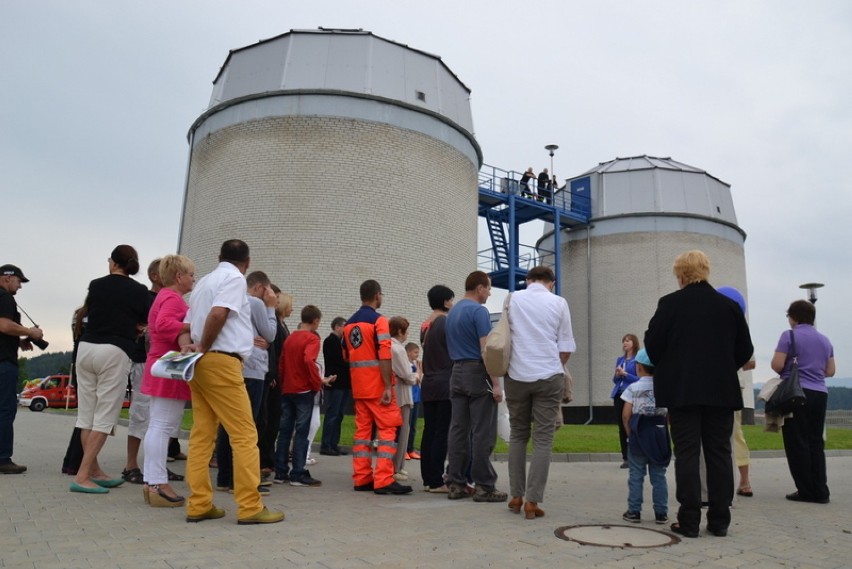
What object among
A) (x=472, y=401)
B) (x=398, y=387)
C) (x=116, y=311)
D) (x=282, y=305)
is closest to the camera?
(x=116, y=311)

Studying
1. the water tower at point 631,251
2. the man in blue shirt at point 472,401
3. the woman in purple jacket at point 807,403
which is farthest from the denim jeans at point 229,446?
the water tower at point 631,251

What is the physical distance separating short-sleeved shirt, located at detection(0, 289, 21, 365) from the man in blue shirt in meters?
4.34

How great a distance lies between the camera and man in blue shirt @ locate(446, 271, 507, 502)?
19.2 feet

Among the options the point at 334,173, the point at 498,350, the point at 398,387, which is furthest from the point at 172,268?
the point at 334,173

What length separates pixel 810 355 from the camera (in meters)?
6.59

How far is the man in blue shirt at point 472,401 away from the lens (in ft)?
19.2

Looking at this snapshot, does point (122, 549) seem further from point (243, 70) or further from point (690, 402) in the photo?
point (243, 70)

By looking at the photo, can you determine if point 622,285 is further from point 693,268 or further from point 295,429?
point 693,268

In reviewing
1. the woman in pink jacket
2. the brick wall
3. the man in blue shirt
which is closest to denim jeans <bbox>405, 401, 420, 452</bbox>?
the man in blue shirt

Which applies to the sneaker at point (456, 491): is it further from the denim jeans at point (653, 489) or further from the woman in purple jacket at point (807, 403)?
the woman in purple jacket at point (807, 403)

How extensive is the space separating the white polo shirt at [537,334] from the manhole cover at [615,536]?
121 cm

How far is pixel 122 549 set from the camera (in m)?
3.67

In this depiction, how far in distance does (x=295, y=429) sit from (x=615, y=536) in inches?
142

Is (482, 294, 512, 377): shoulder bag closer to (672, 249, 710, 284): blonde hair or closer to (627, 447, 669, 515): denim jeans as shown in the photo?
(627, 447, 669, 515): denim jeans
